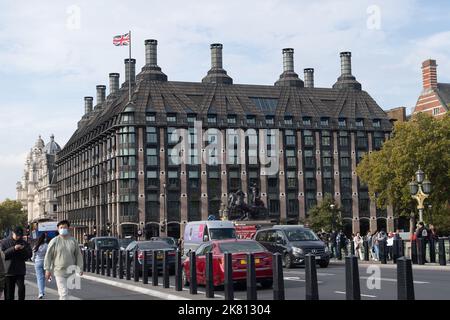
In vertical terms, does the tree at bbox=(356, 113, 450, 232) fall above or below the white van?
above

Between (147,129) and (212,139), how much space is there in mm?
9664

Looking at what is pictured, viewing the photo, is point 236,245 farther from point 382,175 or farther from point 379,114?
point 379,114

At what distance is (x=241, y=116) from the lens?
4124 inches

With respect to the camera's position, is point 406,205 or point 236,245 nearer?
point 236,245

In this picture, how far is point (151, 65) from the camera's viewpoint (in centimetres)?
10706

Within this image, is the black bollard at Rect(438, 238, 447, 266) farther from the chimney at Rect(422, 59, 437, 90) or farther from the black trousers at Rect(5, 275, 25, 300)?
the chimney at Rect(422, 59, 437, 90)

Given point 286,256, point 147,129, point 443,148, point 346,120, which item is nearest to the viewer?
point 286,256

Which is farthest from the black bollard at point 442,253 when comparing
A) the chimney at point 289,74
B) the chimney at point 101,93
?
the chimney at point 101,93

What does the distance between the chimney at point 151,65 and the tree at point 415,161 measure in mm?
47937

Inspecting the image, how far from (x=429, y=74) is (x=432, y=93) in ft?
12.1

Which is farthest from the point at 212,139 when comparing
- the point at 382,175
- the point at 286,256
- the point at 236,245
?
the point at 236,245

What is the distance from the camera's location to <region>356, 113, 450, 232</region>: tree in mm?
62875

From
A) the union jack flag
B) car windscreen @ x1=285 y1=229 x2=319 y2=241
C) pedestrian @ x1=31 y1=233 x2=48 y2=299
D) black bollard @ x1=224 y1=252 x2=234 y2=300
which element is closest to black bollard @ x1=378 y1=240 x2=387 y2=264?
car windscreen @ x1=285 y1=229 x2=319 y2=241

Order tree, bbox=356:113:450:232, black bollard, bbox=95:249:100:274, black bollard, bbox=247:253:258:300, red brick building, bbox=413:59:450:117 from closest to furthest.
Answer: black bollard, bbox=247:253:258:300 → black bollard, bbox=95:249:100:274 → tree, bbox=356:113:450:232 → red brick building, bbox=413:59:450:117
